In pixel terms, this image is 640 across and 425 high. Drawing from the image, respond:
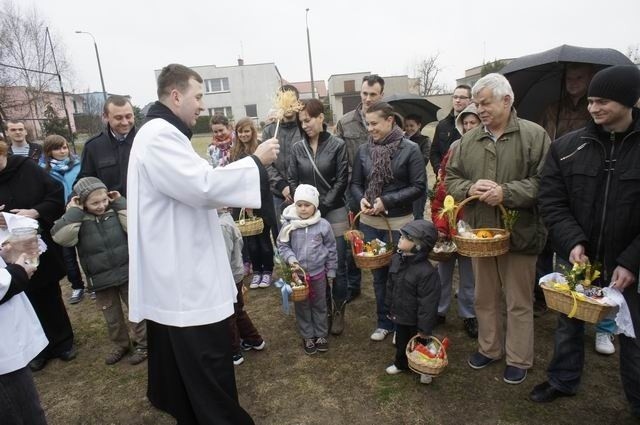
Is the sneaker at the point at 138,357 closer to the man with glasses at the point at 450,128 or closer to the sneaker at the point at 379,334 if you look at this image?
the sneaker at the point at 379,334

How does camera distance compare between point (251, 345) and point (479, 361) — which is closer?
point (479, 361)

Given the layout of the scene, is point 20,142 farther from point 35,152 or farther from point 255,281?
point 255,281

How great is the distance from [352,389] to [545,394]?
4.75ft

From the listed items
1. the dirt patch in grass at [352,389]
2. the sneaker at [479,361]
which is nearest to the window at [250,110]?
the dirt patch in grass at [352,389]

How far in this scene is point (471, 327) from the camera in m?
4.06

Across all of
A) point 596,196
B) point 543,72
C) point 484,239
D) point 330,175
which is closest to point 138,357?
point 330,175

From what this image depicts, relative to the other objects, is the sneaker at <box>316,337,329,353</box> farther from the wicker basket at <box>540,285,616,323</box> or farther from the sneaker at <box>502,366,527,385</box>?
the wicker basket at <box>540,285,616,323</box>

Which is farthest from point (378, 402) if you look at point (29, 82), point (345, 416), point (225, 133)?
point (29, 82)

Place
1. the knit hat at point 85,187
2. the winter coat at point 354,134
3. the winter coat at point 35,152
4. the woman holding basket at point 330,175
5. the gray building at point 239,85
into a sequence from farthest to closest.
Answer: the gray building at point 239,85
the winter coat at point 35,152
the winter coat at point 354,134
the woman holding basket at point 330,175
the knit hat at point 85,187

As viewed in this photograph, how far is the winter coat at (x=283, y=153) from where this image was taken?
4.99m

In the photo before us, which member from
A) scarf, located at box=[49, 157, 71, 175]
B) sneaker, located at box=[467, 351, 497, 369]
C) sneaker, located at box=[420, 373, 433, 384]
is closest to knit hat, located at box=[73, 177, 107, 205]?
scarf, located at box=[49, 157, 71, 175]

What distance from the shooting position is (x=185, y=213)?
2465mm

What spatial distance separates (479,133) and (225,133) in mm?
3835

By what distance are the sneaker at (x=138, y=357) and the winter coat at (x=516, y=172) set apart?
3.39 meters
